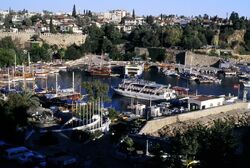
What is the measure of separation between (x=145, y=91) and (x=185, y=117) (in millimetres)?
6297

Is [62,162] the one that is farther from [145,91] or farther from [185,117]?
[145,91]

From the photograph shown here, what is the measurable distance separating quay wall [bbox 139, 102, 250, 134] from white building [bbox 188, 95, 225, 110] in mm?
613

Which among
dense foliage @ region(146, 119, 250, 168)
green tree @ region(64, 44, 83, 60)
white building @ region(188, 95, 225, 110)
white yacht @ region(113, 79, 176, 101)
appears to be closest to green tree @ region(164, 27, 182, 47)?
green tree @ region(64, 44, 83, 60)

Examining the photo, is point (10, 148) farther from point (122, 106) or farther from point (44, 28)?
point (44, 28)

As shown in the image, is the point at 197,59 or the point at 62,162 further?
the point at 197,59

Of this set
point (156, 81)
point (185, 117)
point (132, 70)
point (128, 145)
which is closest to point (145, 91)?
point (156, 81)

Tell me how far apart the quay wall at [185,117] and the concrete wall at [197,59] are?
14.1 meters

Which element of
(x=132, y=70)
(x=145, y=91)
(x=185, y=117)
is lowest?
(x=185, y=117)

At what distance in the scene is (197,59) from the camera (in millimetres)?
30469

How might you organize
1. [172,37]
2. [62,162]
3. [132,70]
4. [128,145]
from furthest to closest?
[172,37], [132,70], [128,145], [62,162]

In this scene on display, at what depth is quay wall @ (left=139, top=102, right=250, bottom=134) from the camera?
11.5 metres

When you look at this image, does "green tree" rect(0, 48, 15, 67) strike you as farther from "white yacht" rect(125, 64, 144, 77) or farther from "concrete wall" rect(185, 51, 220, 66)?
"concrete wall" rect(185, 51, 220, 66)

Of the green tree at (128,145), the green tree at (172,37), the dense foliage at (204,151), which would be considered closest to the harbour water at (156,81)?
the green tree at (172,37)

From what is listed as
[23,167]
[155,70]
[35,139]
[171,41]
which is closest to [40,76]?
[155,70]
